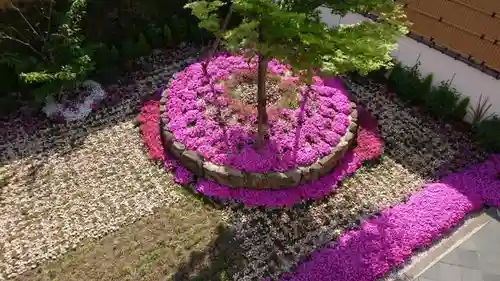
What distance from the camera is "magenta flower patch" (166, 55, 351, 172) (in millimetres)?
12578

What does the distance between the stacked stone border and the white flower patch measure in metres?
2.75

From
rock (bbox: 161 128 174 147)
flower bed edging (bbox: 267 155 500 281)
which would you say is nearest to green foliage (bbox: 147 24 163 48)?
rock (bbox: 161 128 174 147)

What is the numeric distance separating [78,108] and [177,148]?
11.8 feet

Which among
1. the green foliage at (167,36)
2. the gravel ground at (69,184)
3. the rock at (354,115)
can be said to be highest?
the green foliage at (167,36)

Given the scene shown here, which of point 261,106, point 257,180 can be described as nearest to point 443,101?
point 261,106

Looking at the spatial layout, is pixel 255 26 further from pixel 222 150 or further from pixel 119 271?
pixel 119 271

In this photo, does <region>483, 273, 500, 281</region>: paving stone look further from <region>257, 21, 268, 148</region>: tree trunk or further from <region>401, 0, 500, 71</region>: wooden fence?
<region>257, 21, 268, 148</region>: tree trunk

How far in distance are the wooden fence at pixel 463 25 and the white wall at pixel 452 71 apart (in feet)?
1.03

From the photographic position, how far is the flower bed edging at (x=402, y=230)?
10.8 m

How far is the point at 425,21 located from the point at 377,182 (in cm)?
485

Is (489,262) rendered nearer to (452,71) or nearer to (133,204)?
(452,71)

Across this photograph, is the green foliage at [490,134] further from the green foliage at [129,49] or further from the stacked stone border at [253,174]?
the green foliage at [129,49]

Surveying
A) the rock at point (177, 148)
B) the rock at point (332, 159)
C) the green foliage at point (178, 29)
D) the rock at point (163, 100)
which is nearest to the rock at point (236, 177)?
the rock at point (177, 148)

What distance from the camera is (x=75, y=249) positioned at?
1126 centimetres
